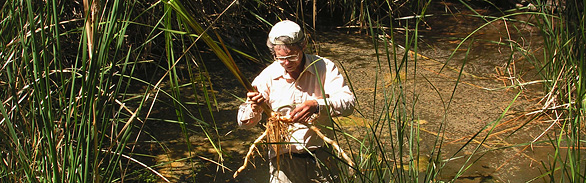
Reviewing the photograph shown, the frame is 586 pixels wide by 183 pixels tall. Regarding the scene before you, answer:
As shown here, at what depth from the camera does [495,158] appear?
11.8 feet

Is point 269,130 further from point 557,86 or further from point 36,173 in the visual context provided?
point 557,86

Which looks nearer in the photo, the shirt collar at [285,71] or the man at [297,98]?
the man at [297,98]

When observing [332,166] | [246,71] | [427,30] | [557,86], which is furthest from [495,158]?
[427,30]

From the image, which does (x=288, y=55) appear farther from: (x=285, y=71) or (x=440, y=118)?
(x=440, y=118)

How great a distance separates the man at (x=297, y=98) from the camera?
7.57 feet

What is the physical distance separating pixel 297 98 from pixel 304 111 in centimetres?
22

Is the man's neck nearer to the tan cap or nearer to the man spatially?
the man

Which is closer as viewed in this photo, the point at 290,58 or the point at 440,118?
the point at 290,58

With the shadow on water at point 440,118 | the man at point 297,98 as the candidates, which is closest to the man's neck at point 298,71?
the man at point 297,98

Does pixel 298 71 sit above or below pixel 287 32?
below

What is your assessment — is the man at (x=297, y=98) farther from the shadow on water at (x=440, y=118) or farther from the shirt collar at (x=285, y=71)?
the shadow on water at (x=440, y=118)

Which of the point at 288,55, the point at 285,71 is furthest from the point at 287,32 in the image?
the point at 285,71

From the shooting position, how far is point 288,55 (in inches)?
92.0

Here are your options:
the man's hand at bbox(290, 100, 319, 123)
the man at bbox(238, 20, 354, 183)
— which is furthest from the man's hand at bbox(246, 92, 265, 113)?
the man's hand at bbox(290, 100, 319, 123)
